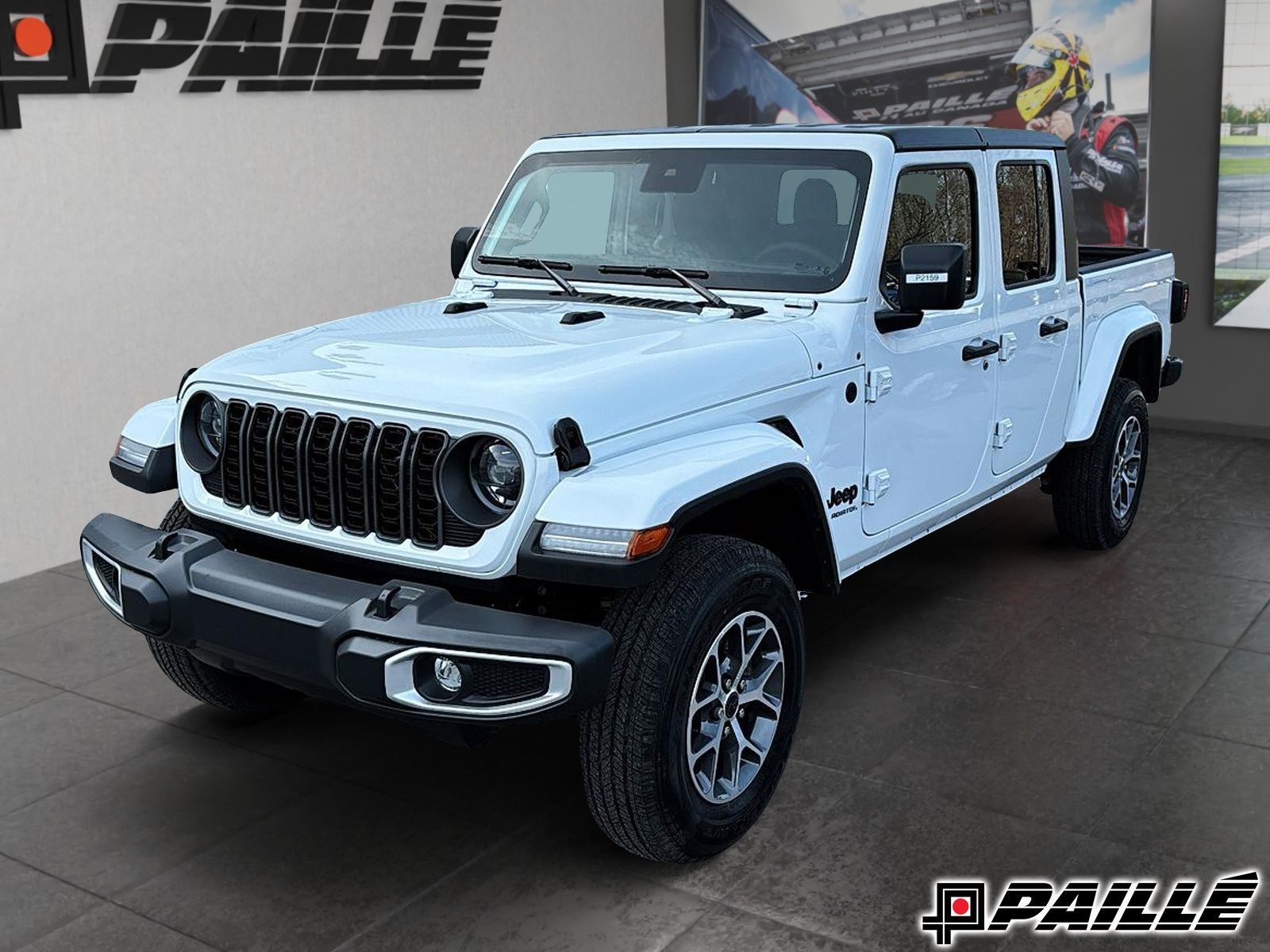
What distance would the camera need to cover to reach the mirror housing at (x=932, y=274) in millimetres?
3828

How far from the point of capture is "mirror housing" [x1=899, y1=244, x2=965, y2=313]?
12.6 feet

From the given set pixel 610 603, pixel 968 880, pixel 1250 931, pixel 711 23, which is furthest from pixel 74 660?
pixel 711 23

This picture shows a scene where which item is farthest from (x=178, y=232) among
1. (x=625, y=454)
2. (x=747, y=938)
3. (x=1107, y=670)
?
(x=747, y=938)

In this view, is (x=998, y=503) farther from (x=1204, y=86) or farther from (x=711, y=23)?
(x=711, y=23)

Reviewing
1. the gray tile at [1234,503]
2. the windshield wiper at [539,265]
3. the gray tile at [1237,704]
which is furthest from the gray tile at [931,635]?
the windshield wiper at [539,265]

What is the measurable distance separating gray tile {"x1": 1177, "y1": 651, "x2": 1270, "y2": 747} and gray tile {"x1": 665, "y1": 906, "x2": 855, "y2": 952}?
1.70 m

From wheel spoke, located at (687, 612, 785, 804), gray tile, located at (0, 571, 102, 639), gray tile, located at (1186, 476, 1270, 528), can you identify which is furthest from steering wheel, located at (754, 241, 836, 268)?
gray tile, located at (1186, 476, 1270, 528)

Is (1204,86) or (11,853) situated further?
(1204,86)

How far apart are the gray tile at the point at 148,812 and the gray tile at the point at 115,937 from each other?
0.13 meters

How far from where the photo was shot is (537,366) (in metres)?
3.35

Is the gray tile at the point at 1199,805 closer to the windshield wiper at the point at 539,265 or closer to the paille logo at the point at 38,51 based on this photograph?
the windshield wiper at the point at 539,265

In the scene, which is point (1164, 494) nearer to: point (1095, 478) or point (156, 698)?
point (1095, 478)

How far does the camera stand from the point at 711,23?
9.52m

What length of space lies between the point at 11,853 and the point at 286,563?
1042 millimetres
